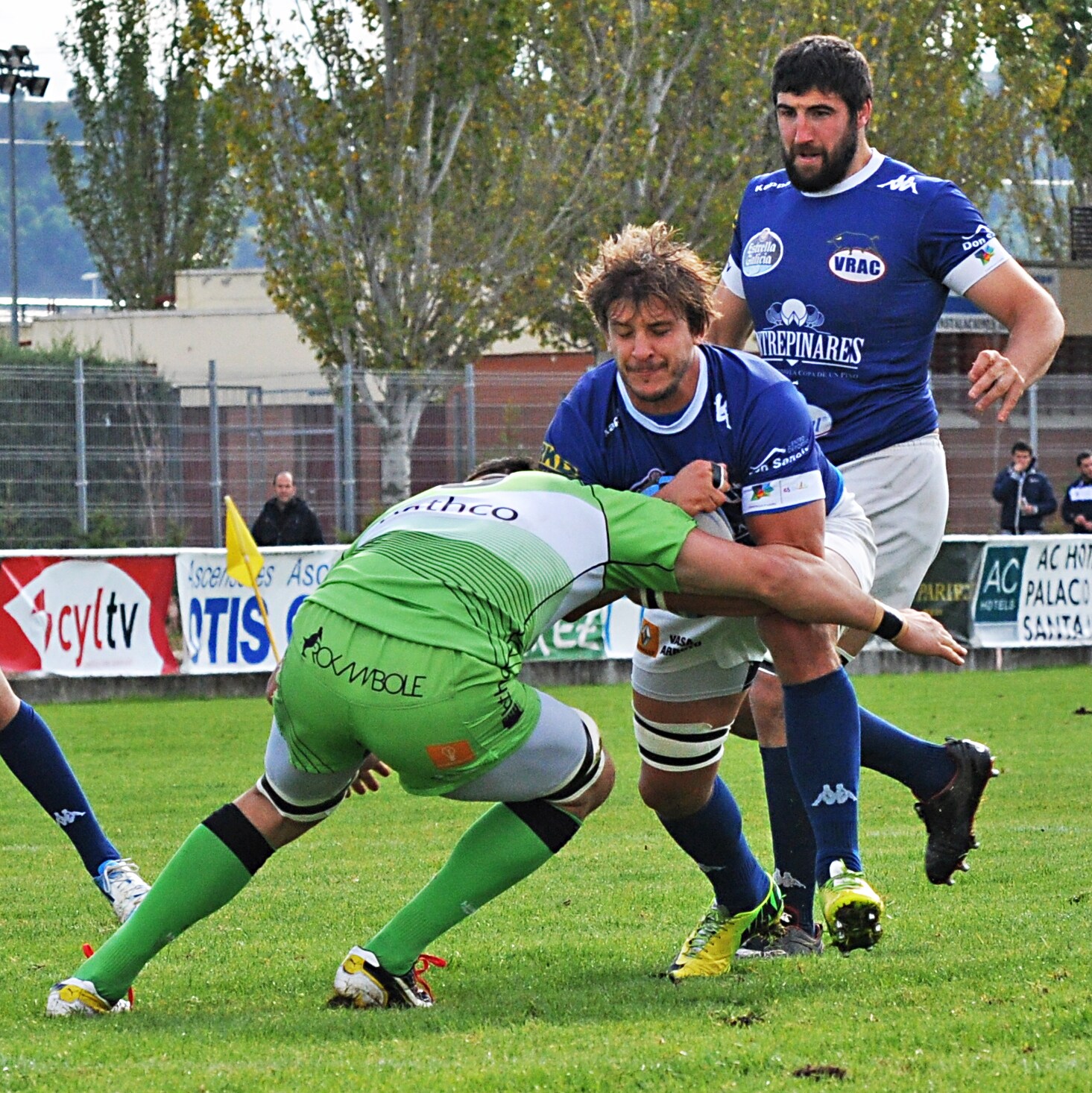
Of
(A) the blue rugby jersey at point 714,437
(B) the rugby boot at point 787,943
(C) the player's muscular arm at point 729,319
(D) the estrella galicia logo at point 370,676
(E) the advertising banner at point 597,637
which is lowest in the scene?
(E) the advertising banner at point 597,637

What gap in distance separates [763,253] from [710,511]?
1.50 metres

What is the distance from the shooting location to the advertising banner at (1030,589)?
18.5 m

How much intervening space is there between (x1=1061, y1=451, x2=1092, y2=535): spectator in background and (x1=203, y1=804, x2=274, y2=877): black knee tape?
57.4 ft

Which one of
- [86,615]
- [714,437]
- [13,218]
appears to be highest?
[13,218]

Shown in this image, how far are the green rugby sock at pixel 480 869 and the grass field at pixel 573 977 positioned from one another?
0.17 metres

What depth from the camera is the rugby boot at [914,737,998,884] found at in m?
5.59

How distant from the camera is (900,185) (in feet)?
19.0

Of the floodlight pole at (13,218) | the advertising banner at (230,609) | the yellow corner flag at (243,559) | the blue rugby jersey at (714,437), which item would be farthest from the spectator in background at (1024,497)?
the floodlight pole at (13,218)

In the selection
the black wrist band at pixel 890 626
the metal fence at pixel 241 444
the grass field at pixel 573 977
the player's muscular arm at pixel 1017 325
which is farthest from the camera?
the metal fence at pixel 241 444

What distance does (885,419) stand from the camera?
19.1ft

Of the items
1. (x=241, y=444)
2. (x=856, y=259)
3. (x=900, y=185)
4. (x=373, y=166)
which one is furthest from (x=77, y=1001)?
(x=373, y=166)

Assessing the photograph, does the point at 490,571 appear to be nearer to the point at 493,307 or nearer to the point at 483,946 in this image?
the point at 483,946

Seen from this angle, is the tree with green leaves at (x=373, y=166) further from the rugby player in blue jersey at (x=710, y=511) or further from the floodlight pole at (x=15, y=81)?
the rugby player in blue jersey at (x=710, y=511)

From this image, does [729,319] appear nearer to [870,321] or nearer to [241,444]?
[870,321]
